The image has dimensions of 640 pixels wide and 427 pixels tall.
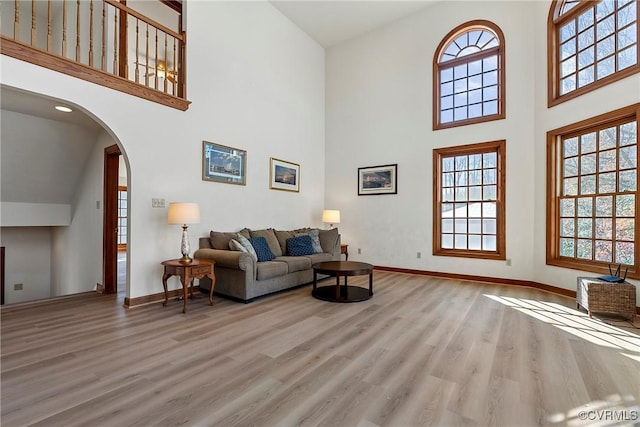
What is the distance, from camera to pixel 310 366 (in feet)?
7.45

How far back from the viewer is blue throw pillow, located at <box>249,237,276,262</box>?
4.58m

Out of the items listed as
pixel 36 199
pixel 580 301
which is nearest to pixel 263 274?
pixel 580 301

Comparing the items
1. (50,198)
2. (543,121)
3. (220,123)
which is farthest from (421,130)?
(50,198)

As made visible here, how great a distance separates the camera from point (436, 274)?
5719mm

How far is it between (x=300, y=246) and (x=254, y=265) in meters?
1.40

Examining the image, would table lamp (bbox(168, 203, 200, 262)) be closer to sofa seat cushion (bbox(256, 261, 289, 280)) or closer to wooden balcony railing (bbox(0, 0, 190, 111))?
sofa seat cushion (bbox(256, 261, 289, 280))

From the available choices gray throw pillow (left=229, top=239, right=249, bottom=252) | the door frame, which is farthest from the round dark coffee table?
the door frame

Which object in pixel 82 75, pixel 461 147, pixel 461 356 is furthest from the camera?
pixel 461 147

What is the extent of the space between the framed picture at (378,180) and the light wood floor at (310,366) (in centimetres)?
305

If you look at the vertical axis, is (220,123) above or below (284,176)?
above

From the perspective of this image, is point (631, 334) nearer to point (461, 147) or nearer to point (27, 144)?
point (461, 147)

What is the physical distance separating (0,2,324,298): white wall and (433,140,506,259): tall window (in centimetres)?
266

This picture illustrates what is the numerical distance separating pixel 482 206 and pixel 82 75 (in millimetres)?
5993

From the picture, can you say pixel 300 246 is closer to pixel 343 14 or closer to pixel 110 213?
pixel 110 213
